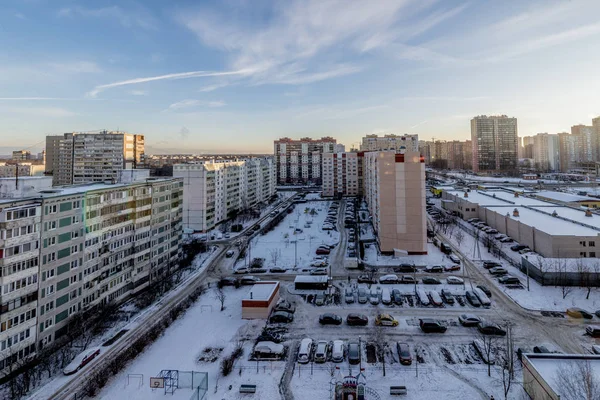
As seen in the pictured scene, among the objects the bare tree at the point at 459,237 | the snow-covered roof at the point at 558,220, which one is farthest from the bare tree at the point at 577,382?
the bare tree at the point at 459,237

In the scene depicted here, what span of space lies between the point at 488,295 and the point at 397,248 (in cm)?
1024

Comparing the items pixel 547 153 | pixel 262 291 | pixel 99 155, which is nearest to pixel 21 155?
pixel 99 155

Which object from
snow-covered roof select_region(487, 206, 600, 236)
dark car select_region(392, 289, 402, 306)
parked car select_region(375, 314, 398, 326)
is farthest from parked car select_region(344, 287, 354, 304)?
snow-covered roof select_region(487, 206, 600, 236)

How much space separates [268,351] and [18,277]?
11.6 m

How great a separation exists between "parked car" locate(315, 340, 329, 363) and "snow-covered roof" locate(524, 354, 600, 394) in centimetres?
778

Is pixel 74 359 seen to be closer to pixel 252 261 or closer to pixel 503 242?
pixel 252 261

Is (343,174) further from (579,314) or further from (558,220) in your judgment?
(579,314)

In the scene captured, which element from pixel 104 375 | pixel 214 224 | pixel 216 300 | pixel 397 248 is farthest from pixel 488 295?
pixel 214 224

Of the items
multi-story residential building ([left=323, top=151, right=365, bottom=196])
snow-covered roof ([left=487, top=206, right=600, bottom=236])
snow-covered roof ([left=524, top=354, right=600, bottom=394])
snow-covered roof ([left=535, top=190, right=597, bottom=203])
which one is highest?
multi-story residential building ([left=323, top=151, right=365, bottom=196])

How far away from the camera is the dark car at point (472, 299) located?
807 inches

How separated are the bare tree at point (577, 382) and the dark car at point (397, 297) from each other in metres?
9.86

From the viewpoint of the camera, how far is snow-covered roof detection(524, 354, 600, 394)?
11094 mm

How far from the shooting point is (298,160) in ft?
378

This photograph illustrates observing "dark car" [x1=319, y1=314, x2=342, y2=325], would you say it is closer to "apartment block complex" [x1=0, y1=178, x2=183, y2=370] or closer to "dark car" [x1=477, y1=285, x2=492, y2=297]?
"dark car" [x1=477, y1=285, x2=492, y2=297]
